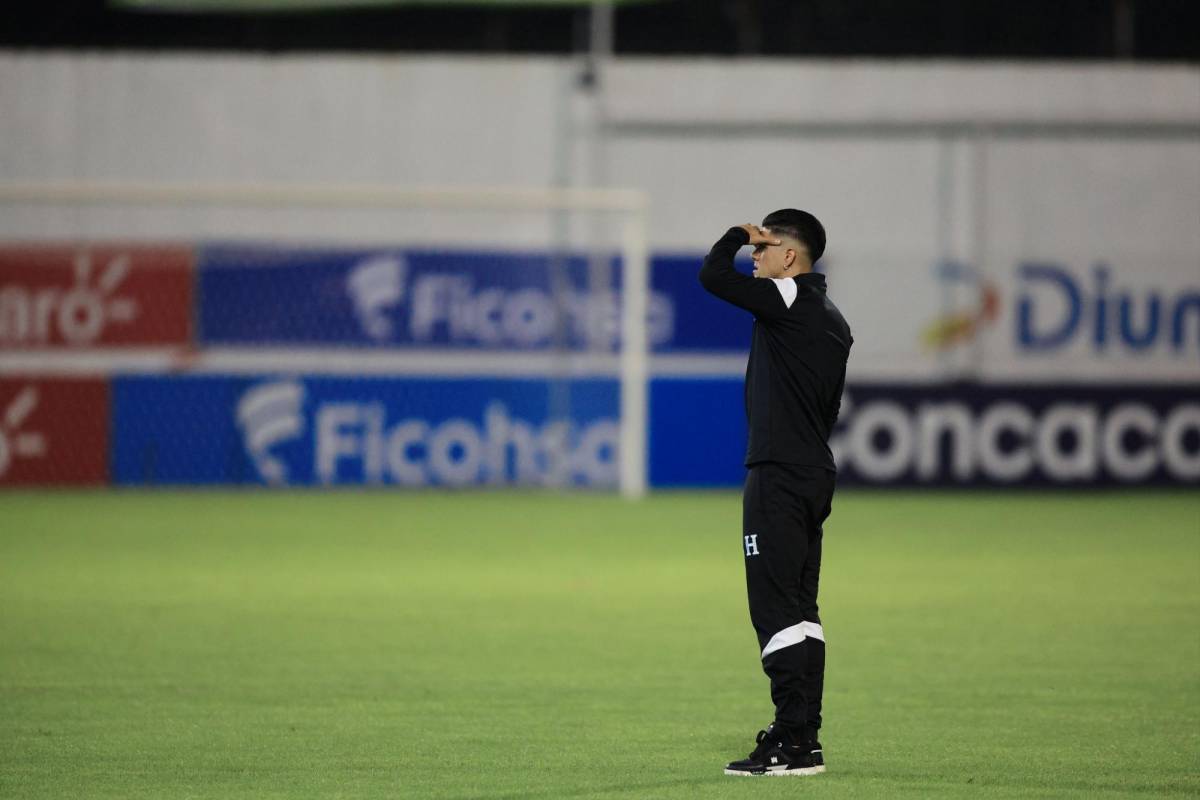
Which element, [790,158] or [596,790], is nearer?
[596,790]

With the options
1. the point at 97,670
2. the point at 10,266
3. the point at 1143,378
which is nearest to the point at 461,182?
the point at 10,266

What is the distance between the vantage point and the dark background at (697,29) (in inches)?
906

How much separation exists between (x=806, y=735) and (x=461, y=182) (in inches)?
662

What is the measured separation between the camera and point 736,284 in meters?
6.21

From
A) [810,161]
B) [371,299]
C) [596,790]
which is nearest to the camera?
[596,790]

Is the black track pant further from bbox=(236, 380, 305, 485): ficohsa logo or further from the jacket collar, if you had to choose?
bbox=(236, 380, 305, 485): ficohsa logo

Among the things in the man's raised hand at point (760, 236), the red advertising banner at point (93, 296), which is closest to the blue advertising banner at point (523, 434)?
the red advertising banner at point (93, 296)

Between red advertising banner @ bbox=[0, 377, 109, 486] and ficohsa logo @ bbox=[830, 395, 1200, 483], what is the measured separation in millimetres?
7817

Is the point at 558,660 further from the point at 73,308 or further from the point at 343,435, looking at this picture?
the point at 73,308

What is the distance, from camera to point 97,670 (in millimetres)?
8594

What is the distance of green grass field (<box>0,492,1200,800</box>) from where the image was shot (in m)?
6.40

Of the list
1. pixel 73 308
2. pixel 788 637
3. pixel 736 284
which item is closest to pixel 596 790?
pixel 788 637

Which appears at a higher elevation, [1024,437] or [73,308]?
[73,308]

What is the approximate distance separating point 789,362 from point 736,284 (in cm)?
33
